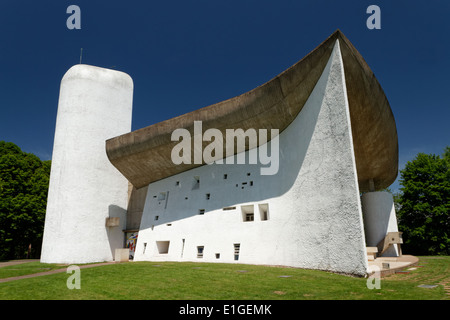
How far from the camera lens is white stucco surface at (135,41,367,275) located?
10203mm

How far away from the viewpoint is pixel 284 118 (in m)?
13.7

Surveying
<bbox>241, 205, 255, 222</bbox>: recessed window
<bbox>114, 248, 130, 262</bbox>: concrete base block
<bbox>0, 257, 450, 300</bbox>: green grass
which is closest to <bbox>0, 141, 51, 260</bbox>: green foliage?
<bbox>114, 248, 130, 262</bbox>: concrete base block

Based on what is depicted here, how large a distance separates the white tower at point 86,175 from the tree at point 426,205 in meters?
22.2

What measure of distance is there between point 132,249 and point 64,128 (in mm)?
8891

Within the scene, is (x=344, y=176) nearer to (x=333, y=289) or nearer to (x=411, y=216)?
(x=333, y=289)

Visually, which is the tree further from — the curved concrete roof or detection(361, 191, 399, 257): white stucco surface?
detection(361, 191, 399, 257): white stucco surface

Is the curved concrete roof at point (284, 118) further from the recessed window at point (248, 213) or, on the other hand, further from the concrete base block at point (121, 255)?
the concrete base block at point (121, 255)

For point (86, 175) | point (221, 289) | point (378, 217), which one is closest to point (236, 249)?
point (221, 289)

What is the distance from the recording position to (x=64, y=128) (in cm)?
1977

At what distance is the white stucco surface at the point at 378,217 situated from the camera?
18688 millimetres
